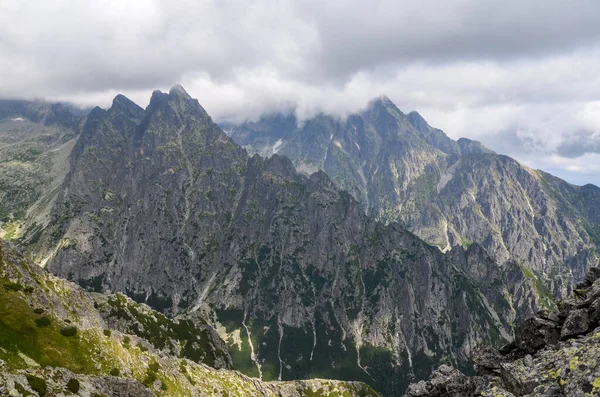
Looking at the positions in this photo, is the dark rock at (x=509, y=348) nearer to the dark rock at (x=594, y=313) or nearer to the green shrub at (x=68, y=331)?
the dark rock at (x=594, y=313)

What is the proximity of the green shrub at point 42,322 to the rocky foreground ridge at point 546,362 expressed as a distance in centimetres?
7520

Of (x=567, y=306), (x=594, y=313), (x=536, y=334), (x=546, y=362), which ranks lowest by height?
(x=546, y=362)

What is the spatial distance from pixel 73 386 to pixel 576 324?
245 feet

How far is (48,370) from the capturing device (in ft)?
187

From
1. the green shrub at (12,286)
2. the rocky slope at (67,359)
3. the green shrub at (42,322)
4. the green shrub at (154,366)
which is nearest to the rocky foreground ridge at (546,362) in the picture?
the rocky slope at (67,359)

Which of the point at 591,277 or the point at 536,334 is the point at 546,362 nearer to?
the point at 536,334

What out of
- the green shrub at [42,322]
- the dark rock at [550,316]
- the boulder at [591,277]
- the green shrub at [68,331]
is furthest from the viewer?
the green shrub at [68,331]

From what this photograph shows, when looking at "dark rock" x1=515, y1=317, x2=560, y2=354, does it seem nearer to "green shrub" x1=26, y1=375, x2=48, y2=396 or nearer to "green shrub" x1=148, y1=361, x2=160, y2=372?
"green shrub" x1=26, y1=375, x2=48, y2=396

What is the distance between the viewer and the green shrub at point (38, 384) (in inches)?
1976

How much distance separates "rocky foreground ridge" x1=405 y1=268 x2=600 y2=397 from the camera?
119 feet

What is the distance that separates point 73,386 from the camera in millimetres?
56594

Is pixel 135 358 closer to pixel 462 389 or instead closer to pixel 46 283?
pixel 46 283

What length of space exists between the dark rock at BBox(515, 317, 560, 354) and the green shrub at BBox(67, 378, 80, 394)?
71.3m

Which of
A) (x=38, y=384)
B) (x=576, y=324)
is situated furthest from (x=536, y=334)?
(x=38, y=384)
